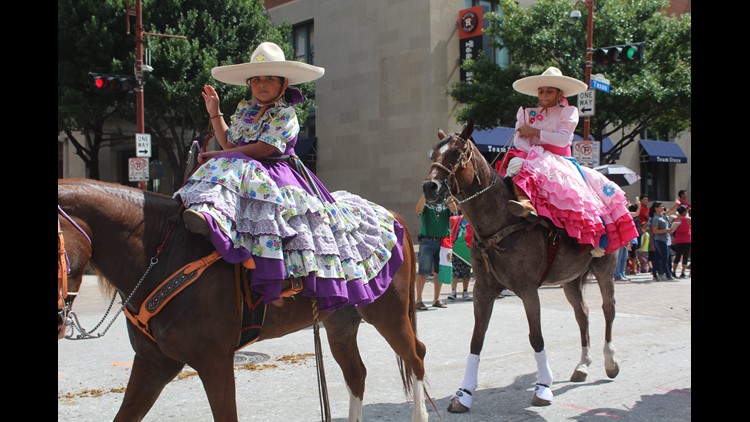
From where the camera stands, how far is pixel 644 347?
8180 millimetres

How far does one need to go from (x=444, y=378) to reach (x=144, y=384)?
Answer: 3.81 meters

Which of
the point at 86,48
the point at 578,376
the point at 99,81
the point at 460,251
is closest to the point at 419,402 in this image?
the point at 578,376

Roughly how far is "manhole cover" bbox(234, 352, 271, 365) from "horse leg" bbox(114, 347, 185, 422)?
3678mm

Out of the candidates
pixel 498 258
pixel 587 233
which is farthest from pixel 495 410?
pixel 587 233

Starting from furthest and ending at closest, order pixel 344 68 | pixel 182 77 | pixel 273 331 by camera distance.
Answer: pixel 344 68
pixel 182 77
pixel 273 331

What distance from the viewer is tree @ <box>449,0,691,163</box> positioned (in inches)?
767

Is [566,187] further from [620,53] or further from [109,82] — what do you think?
[109,82]

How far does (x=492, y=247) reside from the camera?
5.85 m

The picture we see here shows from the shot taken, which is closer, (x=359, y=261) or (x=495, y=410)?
(x=359, y=261)

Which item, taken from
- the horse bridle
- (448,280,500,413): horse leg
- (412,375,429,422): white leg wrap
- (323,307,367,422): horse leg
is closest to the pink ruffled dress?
the horse bridle

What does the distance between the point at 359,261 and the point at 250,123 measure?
3.70 ft

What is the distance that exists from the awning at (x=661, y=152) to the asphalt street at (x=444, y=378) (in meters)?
21.7

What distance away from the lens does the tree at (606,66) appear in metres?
19.5
